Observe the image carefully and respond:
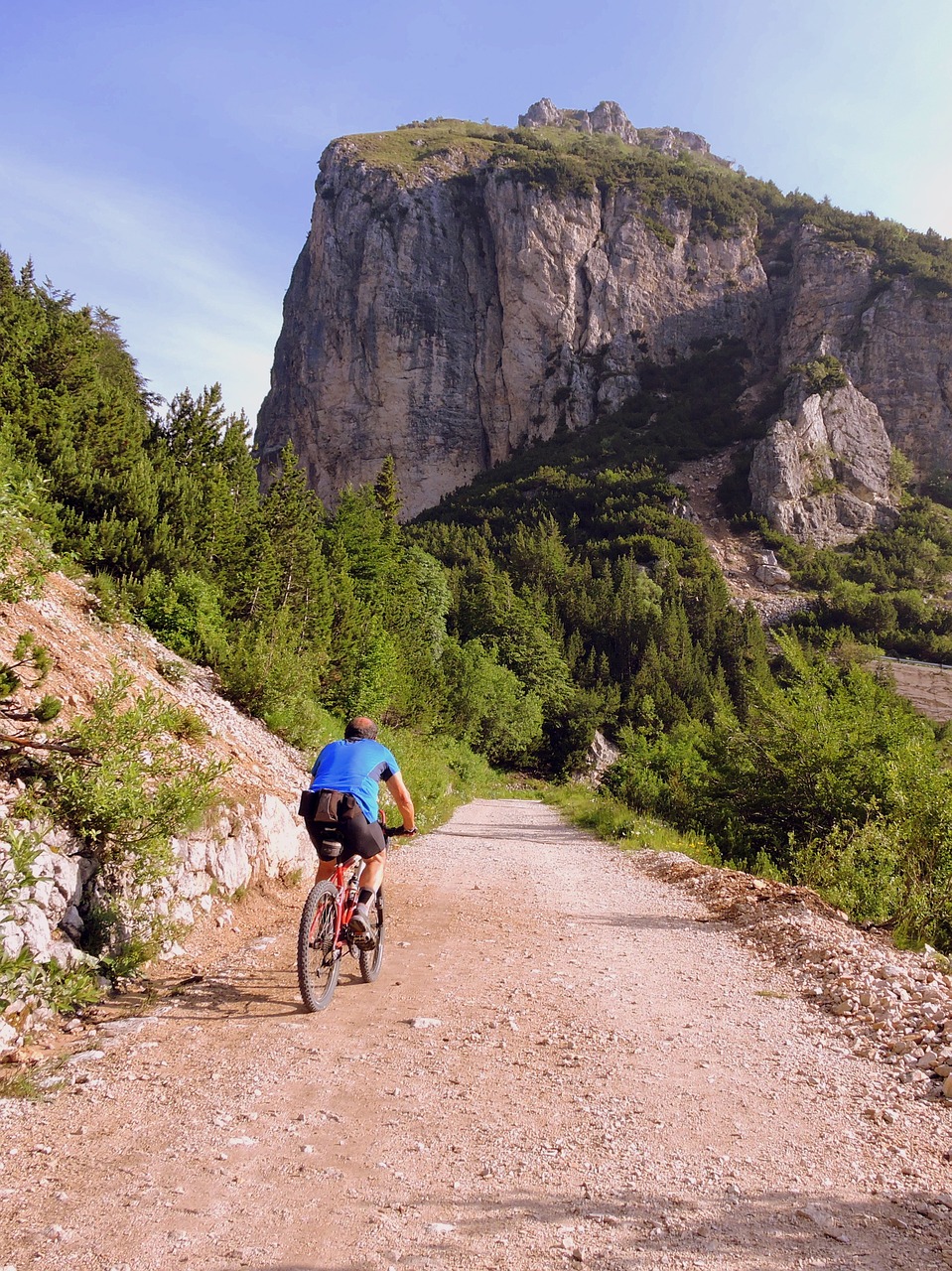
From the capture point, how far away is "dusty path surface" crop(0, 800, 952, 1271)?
2.17 metres

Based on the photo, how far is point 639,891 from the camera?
9.06 metres

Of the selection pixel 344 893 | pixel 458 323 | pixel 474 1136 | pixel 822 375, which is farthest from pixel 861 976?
pixel 458 323

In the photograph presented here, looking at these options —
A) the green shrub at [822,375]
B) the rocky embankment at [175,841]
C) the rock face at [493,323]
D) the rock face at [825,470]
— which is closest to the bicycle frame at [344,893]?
the rocky embankment at [175,841]

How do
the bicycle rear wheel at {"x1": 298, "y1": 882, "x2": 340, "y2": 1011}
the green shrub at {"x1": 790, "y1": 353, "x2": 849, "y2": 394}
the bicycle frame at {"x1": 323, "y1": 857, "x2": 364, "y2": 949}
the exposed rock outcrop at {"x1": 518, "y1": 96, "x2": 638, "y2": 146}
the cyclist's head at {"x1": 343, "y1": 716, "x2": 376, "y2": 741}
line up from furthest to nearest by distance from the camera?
the exposed rock outcrop at {"x1": 518, "y1": 96, "x2": 638, "y2": 146} < the green shrub at {"x1": 790, "y1": 353, "x2": 849, "y2": 394} < the cyclist's head at {"x1": 343, "y1": 716, "x2": 376, "y2": 741} < the bicycle frame at {"x1": 323, "y1": 857, "x2": 364, "y2": 949} < the bicycle rear wheel at {"x1": 298, "y1": 882, "x2": 340, "y2": 1011}

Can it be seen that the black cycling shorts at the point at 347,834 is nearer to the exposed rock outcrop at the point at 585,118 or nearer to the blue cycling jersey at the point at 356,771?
the blue cycling jersey at the point at 356,771

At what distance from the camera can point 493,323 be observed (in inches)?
3912

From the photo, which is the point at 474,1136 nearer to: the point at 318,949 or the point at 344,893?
the point at 318,949

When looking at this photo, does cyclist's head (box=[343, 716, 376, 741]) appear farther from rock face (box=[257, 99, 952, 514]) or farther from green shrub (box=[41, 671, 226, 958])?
rock face (box=[257, 99, 952, 514])

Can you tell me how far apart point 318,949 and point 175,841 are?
167 cm

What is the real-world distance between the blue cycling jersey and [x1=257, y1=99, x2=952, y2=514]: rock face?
95547 millimetres

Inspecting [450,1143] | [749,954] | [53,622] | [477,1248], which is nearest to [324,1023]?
[450,1143]

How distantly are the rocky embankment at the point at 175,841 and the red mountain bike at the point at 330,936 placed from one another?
1.23 m

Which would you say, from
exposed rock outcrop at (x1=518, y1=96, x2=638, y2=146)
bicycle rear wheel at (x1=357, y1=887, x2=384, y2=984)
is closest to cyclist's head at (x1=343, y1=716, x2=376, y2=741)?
bicycle rear wheel at (x1=357, y1=887, x2=384, y2=984)

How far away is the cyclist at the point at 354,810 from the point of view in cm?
457
